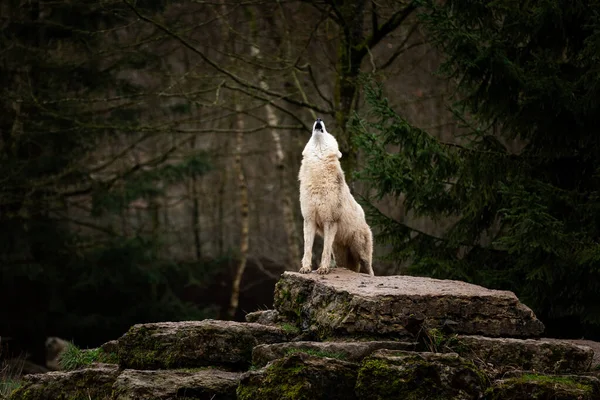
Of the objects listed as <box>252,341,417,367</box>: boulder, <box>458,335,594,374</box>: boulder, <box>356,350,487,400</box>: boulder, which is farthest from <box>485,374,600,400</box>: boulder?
<box>252,341,417,367</box>: boulder

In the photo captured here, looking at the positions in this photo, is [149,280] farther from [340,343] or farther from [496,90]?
[340,343]

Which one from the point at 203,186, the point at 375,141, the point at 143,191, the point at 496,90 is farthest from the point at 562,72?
the point at 203,186

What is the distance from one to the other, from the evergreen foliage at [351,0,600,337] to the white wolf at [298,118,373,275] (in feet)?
7.69

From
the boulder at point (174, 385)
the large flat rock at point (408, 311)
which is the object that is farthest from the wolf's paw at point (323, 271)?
the boulder at point (174, 385)

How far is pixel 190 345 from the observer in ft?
25.1

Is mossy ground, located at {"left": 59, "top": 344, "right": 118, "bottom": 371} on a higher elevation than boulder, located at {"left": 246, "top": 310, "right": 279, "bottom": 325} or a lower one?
lower

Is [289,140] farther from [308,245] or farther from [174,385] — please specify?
[174,385]

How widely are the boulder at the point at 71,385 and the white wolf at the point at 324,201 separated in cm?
243

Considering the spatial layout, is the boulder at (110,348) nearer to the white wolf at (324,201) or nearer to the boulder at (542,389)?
the white wolf at (324,201)

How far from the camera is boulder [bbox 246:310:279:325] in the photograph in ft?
28.8

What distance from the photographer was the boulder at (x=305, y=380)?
6527 millimetres

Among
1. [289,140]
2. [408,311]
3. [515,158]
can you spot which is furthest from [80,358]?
[289,140]

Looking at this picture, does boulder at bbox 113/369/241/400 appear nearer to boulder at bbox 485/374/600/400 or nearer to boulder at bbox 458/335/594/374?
boulder at bbox 458/335/594/374

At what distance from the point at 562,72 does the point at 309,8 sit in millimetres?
9780
